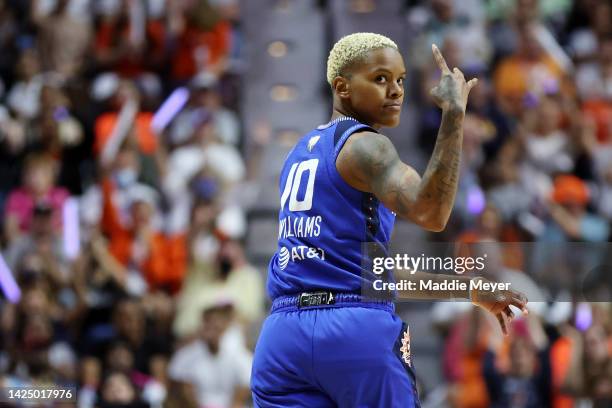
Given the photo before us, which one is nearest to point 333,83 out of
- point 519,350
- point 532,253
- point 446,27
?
point 532,253

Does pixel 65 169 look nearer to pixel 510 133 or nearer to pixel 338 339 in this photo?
pixel 510 133

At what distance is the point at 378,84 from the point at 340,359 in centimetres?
118

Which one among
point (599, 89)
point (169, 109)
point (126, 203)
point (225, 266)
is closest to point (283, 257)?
point (225, 266)

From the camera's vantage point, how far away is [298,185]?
5.26 meters

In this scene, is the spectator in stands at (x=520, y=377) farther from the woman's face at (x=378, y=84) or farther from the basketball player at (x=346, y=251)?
the woman's face at (x=378, y=84)

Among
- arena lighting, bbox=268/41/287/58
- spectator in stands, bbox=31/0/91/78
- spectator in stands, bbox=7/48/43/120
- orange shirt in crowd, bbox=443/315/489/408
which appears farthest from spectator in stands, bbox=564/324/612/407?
spectator in stands, bbox=31/0/91/78

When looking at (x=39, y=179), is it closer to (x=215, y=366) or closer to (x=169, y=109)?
(x=169, y=109)

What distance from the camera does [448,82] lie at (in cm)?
466

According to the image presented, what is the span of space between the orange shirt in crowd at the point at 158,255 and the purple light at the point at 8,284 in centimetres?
100

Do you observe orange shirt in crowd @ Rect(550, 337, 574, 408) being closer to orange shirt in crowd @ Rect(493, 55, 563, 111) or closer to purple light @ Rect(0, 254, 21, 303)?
orange shirt in crowd @ Rect(493, 55, 563, 111)

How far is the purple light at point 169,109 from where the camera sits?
13484 millimetres

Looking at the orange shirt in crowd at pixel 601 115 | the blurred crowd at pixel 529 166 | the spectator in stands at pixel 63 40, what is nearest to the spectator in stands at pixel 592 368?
the blurred crowd at pixel 529 166

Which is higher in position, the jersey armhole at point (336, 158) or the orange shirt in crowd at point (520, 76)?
the orange shirt in crowd at point (520, 76)

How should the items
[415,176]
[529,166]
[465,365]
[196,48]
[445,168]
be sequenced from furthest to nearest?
[196,48]
[529,166]
[465,365]
[415,176]
[445,168]
